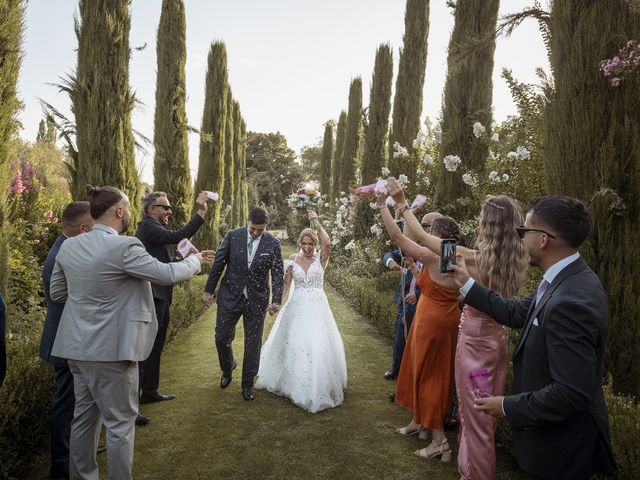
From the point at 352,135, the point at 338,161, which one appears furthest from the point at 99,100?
the point at 338,161

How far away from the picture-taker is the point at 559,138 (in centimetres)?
417

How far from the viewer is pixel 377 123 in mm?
16500

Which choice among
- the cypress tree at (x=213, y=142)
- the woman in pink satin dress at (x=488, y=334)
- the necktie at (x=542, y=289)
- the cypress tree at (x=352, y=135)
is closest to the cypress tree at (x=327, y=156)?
the cypress tree at (x=352, y=135)

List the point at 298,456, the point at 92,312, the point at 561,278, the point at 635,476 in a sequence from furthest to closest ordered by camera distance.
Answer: the point at 298,456
the point at 92,312
the point at 635,476
the point at 561,278

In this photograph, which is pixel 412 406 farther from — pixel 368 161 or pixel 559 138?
pixel 368 161

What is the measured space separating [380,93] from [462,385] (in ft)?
48.6

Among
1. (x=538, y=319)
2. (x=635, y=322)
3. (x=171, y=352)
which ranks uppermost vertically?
(x=538, y=319)

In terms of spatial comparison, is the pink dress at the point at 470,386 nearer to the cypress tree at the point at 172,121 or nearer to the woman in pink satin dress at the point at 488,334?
the woman in pink satin dress at the point at 488,334

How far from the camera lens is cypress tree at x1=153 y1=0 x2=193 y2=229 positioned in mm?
11320

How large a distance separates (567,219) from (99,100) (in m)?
6.74

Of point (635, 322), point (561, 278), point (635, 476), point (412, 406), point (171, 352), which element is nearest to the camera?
point (561, 278)

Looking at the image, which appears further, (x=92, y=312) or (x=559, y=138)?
(x=559, y=138)

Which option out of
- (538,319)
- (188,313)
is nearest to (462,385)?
(538,319)

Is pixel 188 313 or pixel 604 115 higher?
pixel 604 115
